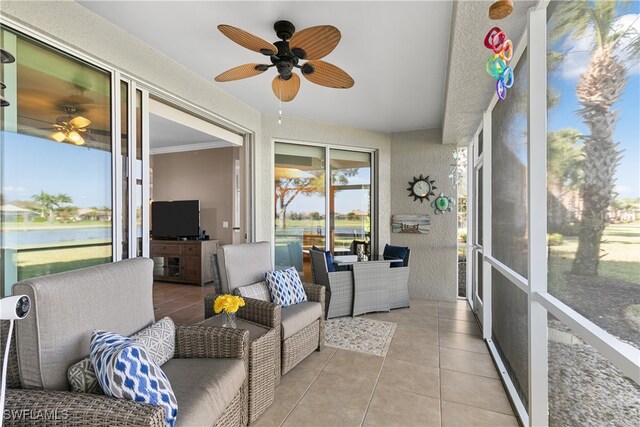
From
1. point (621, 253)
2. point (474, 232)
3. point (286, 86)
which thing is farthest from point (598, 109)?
point (474, 232)

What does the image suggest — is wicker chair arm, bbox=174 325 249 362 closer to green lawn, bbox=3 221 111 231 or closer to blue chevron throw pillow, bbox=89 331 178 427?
blue chevron throw pillow, bbox=89 331 178 427

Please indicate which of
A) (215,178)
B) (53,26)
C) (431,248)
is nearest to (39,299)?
(53,26)

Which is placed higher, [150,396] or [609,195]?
[609,195]

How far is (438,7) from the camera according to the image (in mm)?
2014

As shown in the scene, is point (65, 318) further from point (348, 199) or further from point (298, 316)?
point (348, 199)

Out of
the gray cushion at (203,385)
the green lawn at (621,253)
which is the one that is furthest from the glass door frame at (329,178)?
the green lawn at (621,253)

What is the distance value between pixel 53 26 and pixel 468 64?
2.76m

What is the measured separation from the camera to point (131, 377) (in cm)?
117

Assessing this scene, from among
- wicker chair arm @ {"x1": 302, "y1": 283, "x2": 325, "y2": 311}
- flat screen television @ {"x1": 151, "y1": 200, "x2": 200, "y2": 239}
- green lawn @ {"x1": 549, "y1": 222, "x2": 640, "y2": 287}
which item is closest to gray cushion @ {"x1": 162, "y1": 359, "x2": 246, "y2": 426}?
wicker chair arm @ {"x1": 302, "y1": 283, "x2": 325, "y2": 311}

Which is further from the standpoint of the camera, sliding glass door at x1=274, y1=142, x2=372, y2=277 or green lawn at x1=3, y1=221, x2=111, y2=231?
sliding glass door at x1=274, y1=142, x2=372, y2=277

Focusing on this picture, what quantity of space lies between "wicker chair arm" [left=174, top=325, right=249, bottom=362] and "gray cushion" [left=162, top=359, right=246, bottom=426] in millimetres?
46

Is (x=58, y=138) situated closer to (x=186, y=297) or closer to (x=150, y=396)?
(x=150, y=396)

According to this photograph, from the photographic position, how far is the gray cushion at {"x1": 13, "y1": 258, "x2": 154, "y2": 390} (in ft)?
4.00

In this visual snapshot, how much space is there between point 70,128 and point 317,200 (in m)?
3.23
